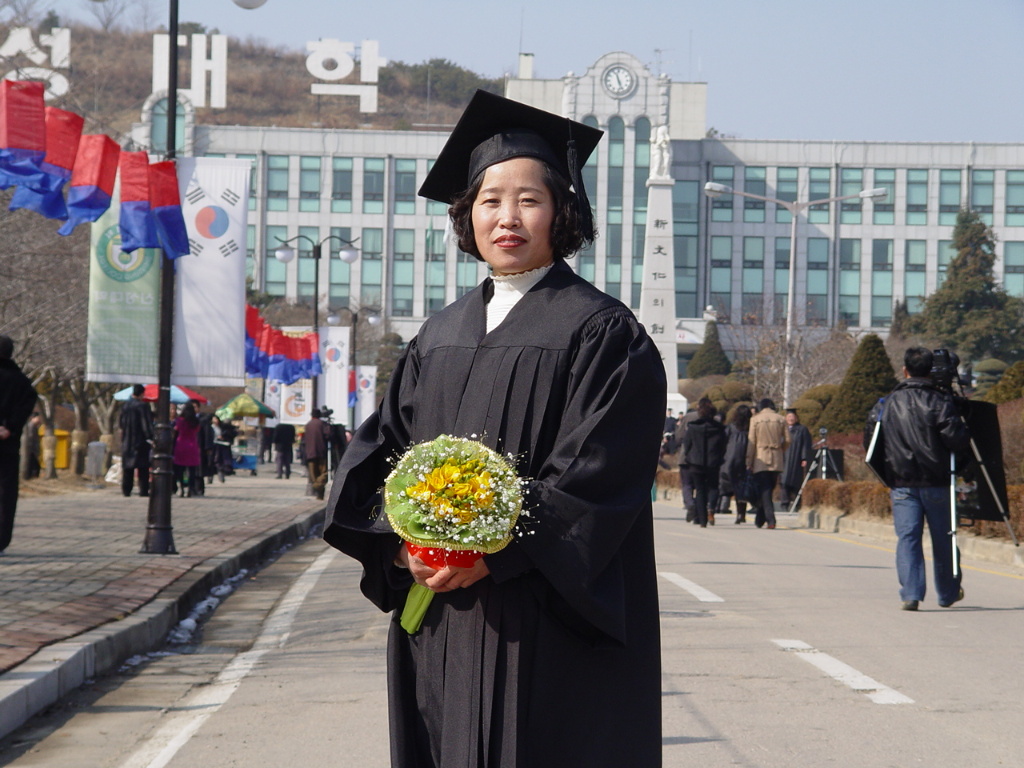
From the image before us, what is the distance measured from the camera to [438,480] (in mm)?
3141

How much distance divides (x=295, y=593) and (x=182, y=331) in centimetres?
369

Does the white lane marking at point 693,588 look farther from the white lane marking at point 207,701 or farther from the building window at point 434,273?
the building window at point 434,273

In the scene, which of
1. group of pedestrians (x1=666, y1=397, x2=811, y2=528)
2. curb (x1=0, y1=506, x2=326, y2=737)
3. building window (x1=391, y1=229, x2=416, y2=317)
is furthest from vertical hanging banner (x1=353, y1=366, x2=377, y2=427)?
building window (x1=391, y1=229, x2=416, y2=317)

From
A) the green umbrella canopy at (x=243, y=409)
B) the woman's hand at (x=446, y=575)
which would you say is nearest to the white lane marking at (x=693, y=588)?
the woman's hand at (x=446, y=575)

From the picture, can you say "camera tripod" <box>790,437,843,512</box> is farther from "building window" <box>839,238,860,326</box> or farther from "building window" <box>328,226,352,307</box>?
"building window" <box>328,226,352,307</box>

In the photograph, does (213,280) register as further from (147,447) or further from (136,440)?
(147,447)

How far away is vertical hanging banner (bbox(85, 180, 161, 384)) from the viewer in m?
13.9

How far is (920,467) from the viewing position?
10.4 metres

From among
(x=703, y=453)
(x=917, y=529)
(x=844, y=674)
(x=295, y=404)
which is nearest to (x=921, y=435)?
(x=917, y=529)

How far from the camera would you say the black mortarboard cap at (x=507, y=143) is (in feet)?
12.1

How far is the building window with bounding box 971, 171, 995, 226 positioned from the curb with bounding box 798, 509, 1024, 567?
72537 millimetres

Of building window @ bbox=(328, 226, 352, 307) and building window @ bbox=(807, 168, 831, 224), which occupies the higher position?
building window @ bbox=(807, 168, 831, 224)

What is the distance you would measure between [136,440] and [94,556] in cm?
1142

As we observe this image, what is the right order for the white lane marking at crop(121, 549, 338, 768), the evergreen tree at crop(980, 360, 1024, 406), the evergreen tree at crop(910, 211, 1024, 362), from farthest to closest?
the evergreen tree at crop(910, 211, 1024, 362)
the evergreen tree at crop(980, 360, 1024, 406)
the white lane marking at crop(121, 549, 338, 768)
